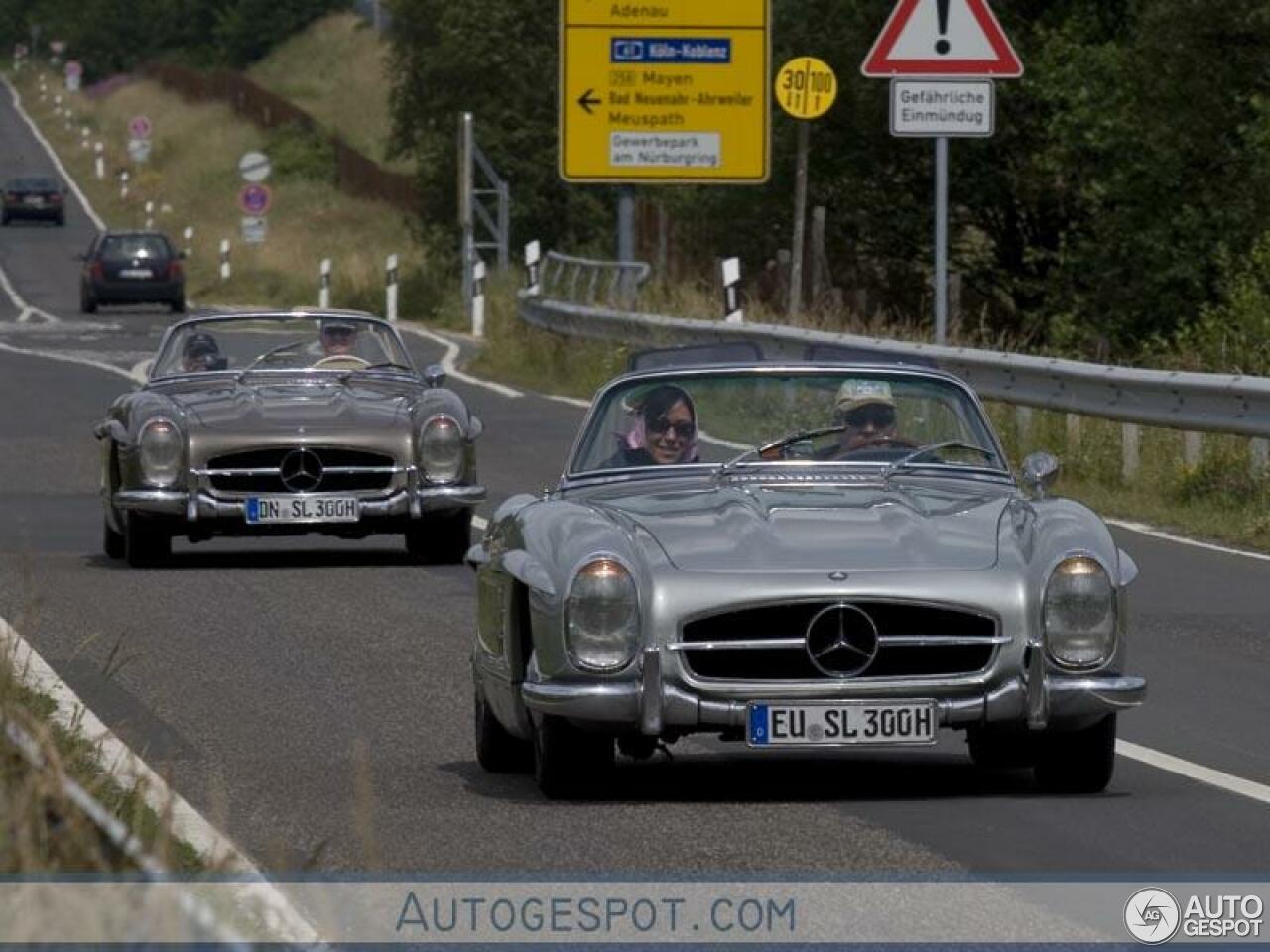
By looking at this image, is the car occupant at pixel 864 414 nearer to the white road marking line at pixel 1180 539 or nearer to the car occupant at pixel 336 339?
the white road marking line at pixel 1180 539

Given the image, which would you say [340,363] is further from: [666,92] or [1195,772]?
[666,92]

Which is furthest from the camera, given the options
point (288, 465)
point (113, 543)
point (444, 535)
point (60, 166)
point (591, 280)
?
point (60, 166)

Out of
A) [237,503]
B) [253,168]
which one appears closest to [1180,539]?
[237,503]

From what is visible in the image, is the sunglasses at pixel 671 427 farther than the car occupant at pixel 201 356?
No

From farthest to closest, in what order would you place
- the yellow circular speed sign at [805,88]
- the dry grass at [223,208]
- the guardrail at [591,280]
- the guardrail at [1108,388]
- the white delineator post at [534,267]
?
1. the dry grass at [223,208]
2. the white delineator post at [534,267]
3. the guardrail at [591,280]
4. the yellow circular speed sign at [805,88]
5. the guardrail at [1108,388]

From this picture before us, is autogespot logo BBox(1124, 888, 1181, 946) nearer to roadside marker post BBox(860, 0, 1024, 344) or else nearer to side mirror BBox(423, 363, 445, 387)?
side mirror BBox(423, 363, 445, 387)

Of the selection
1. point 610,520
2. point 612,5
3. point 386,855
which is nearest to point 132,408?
point 610,520

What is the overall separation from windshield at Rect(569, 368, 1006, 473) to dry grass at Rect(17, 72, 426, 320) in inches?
1845

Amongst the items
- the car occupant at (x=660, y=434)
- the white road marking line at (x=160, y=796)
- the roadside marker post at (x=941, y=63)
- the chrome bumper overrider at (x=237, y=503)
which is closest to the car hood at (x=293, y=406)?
the chrome bumper overrider at (x=237, y=503)

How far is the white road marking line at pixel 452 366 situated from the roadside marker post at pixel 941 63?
6139 mm

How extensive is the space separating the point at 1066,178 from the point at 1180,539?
22940 millimetres

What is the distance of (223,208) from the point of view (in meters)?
87.7

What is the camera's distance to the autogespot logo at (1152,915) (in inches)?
269

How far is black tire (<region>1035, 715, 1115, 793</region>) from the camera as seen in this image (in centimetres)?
904
